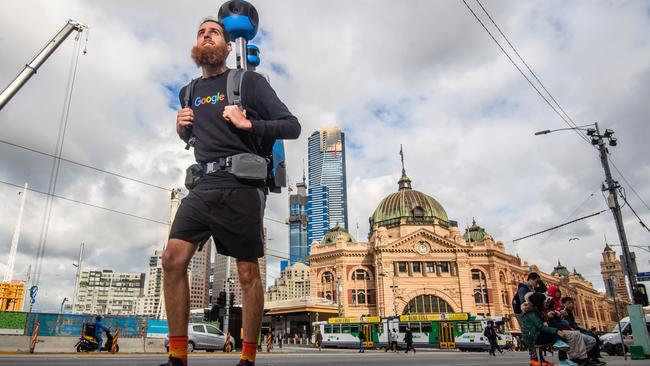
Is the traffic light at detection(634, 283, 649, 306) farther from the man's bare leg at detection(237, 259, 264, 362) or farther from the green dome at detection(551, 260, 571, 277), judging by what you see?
the green dome at detection(551, 260, 571, 277)

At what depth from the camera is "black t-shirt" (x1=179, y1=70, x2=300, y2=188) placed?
2771 mm

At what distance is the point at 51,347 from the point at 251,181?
1800 centimetres

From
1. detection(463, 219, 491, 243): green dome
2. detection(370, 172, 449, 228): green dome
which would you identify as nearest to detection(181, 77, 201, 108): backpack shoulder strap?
detection(370, 172, 449, 228): green dome

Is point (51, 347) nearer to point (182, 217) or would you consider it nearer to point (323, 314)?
point (182, 217)

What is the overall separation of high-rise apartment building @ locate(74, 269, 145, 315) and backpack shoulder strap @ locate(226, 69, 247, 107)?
165570 mm

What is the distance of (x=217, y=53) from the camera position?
9.70 ft

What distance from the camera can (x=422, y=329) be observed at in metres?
32.1

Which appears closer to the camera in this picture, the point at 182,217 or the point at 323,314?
the point at 182,217

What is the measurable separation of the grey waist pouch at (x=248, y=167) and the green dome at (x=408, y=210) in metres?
58.3

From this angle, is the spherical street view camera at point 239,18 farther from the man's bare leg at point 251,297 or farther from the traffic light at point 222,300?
the traffic light at point 222,300

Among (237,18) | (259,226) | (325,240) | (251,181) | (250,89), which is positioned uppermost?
(325,240)

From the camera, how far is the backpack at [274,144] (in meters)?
2.85

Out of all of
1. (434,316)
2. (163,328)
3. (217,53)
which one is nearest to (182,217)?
(217,53)

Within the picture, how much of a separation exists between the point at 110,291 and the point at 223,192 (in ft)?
572
